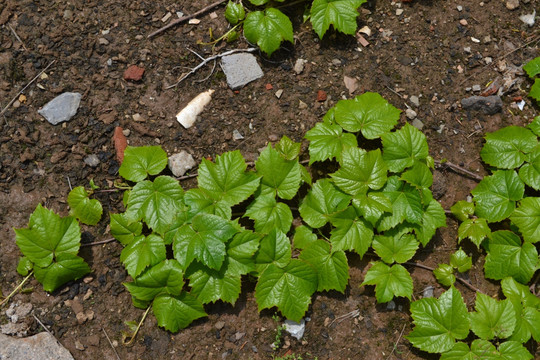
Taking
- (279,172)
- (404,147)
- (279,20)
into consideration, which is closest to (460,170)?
(404,147)

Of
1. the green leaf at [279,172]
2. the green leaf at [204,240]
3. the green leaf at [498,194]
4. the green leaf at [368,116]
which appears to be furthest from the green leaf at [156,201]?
the green leaf at [498,194]

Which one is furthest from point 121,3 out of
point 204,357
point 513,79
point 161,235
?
point 513,79

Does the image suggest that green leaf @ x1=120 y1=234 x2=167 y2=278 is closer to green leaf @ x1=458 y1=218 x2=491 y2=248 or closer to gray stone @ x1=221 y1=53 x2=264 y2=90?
gray stone @ x1=221 y1=53 x2=264 y2=90

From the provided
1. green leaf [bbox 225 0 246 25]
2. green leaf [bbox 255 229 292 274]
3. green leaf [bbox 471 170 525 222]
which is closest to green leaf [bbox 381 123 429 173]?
green leaf [bbox 471 170 525 222]

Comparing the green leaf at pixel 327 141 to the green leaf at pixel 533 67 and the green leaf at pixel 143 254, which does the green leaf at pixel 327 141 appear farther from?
the green leaf at pixel 533 67

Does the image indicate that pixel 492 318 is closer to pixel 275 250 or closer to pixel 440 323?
pixel 440 323
